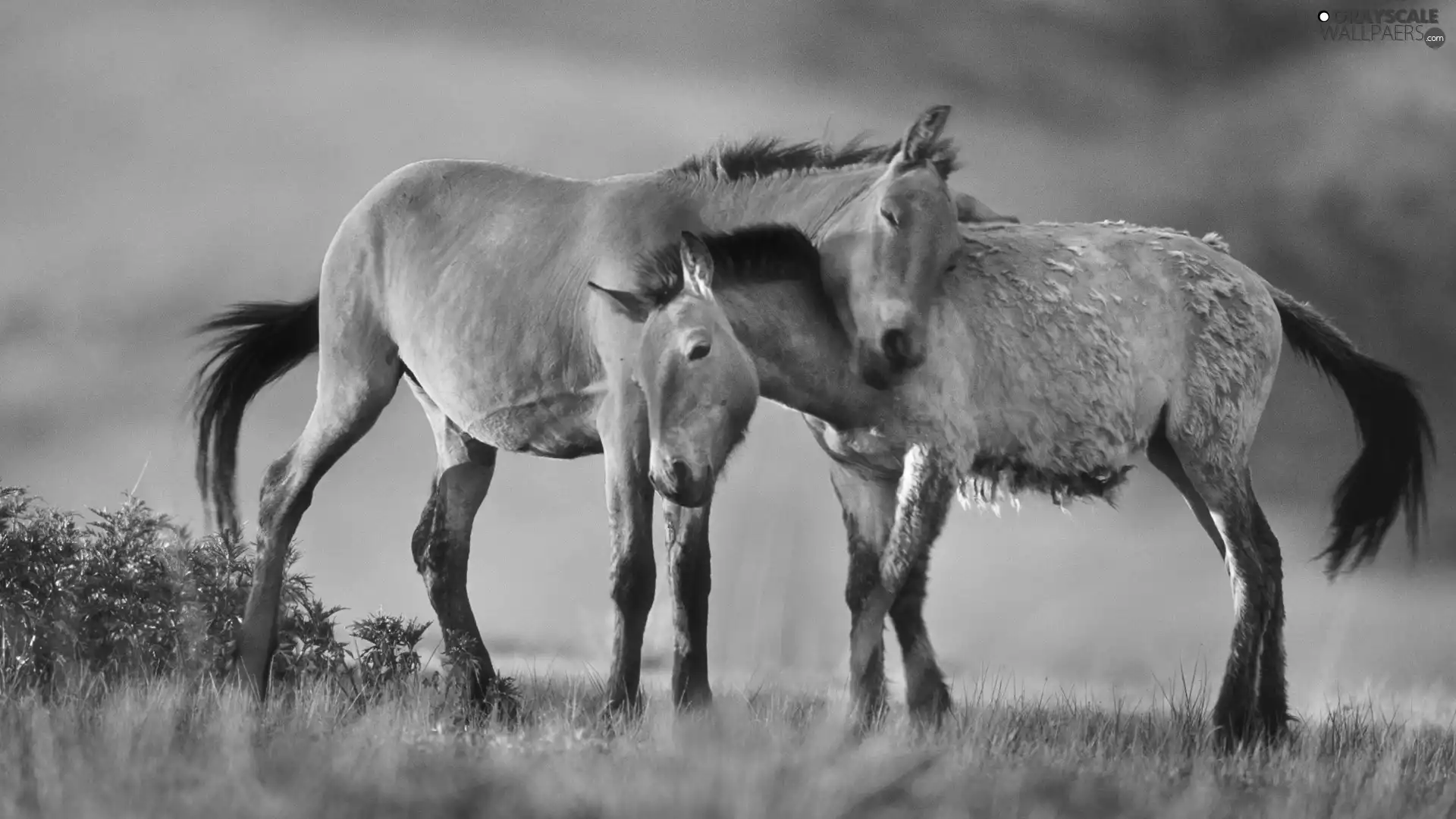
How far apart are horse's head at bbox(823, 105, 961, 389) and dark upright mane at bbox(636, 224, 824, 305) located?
12 centimetres

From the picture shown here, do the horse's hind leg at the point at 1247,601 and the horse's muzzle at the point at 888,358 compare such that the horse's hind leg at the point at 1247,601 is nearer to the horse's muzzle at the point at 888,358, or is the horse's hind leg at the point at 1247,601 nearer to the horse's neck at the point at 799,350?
the horse's muzzle at the point at 888,358

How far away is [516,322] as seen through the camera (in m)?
7.01

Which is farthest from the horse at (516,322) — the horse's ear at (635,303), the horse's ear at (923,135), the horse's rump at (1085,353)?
the horse's rump at (1085,353)

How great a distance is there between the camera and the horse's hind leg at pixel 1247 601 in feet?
21.7

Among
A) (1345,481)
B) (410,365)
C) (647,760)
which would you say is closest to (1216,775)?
(647,760)

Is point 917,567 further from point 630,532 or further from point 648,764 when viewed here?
point 648,764

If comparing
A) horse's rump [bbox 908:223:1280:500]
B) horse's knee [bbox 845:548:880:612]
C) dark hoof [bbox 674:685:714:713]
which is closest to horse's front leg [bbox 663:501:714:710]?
dark hoof [bbox 674:685:714:713]

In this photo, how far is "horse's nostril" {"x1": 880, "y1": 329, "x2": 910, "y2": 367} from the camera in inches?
237

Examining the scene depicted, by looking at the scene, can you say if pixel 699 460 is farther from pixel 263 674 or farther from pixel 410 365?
pixel 263 674

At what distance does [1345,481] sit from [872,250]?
11.2 feet

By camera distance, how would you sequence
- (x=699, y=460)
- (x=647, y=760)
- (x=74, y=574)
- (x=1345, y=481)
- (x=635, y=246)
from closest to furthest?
(x=647, y=760) → (x=699, y=460) → (x=635, y=246) → (x=74, y=574) → (x=1345, y=481)

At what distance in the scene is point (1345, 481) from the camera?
7.78 m

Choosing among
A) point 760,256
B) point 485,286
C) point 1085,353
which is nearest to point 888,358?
point 760,256

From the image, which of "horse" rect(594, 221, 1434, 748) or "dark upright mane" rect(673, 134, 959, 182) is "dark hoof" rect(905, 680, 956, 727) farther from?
"dark upright mane" rect(673, 134, 959, 182)
